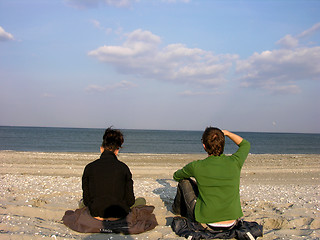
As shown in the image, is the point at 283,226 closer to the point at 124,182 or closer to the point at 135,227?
the point at 135,227

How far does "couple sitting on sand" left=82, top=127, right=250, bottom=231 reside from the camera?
13.1 feet

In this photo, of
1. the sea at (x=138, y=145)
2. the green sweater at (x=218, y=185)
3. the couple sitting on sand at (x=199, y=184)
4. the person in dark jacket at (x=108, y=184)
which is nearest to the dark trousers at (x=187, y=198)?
the couple sitting on sand at (x=199, y=184)

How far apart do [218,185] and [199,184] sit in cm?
26

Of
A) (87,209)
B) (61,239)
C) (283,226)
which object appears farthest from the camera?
(283,226)

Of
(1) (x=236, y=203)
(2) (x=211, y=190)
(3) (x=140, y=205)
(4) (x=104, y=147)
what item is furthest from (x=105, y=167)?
(1) (x=236, y=203)

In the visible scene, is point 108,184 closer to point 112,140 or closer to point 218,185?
point 112,140

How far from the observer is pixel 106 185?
4.18m

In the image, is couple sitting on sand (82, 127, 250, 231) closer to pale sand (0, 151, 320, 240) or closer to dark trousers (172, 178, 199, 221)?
dark trousers (172, 178, 199, 221)

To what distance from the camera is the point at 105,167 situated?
4.17 metres

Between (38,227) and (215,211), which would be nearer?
(215,211)

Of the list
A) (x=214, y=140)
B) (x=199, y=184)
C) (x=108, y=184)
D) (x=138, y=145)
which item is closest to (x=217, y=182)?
(x=199, y=184)

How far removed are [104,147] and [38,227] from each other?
5.03 ft

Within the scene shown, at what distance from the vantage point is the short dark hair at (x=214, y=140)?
13.0ft

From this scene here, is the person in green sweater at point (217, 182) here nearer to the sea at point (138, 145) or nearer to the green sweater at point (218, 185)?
the green sweater at point (218, 185)
